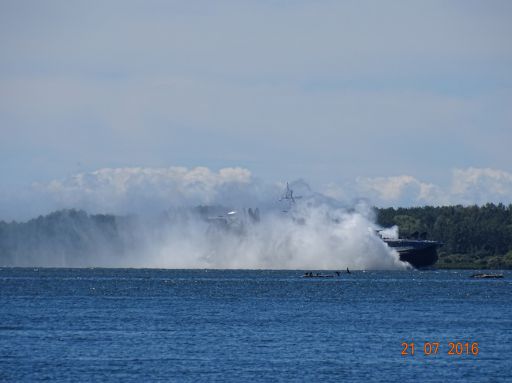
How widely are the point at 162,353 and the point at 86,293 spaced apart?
85185 mm

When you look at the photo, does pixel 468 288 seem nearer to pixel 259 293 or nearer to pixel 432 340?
pixel 259 293

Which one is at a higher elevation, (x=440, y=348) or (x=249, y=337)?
(x=249, y=337)

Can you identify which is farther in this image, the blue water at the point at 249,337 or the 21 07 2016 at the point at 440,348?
the 21 07 2016 at the point at 440,348

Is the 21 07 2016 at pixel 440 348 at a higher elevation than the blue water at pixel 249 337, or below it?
below

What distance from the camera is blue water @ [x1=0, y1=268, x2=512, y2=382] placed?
6712cm

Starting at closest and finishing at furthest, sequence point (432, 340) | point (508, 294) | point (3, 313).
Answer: point (432, 340) < point (3, 313) < point (508, 294)

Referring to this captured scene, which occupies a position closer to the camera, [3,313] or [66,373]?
[66,373]

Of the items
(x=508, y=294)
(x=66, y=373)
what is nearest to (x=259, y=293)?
(x=508, y=294)

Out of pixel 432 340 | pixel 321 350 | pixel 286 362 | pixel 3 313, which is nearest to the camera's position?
pixel 286 362

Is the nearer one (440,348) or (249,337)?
(440,348)

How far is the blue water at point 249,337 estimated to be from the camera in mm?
67125

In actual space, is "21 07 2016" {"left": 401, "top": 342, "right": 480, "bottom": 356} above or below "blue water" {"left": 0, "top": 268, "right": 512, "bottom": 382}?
Answer: below

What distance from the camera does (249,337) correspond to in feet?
284

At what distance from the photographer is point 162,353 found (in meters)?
75.7
